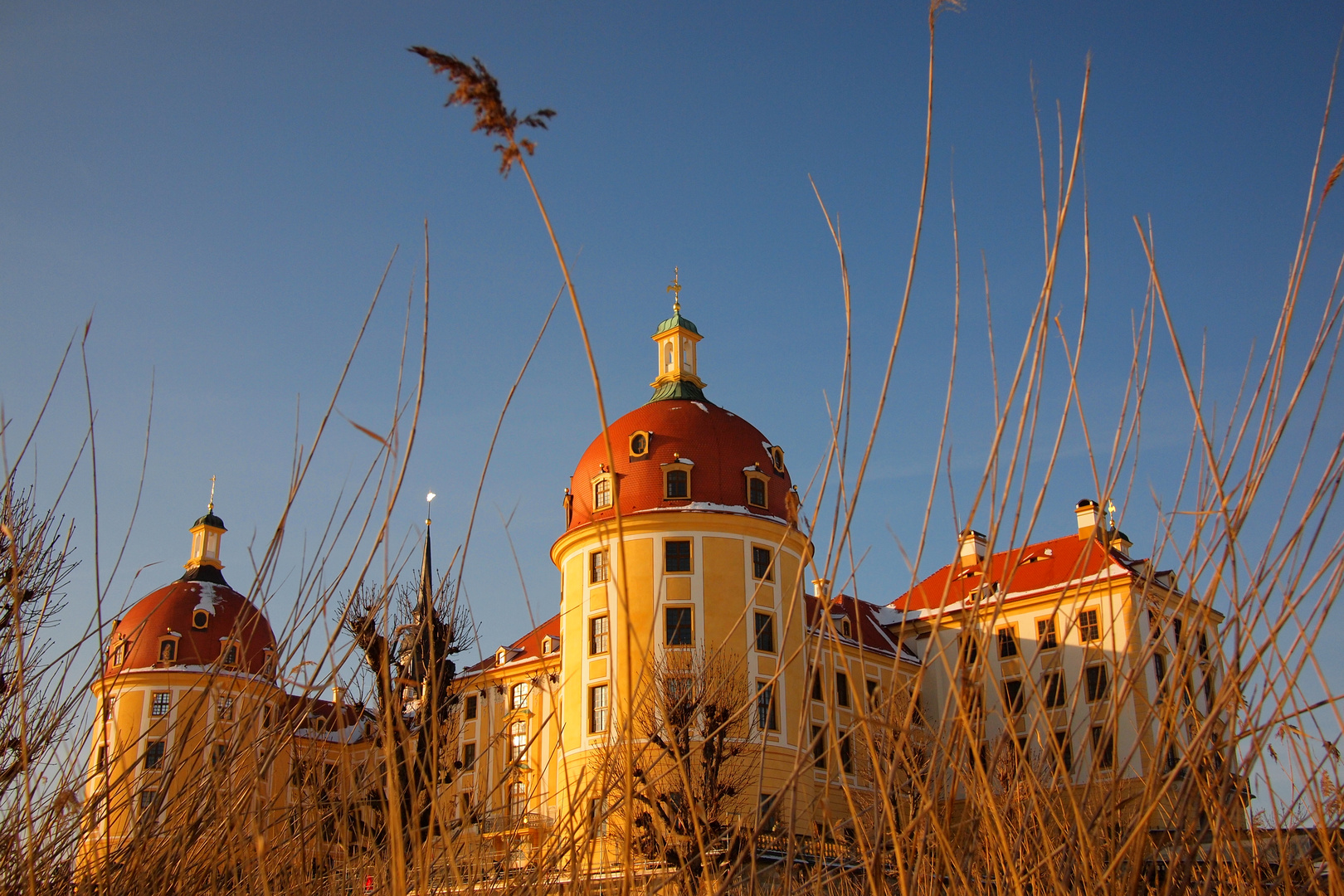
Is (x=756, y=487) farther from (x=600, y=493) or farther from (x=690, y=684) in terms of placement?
(x=690, y=684)

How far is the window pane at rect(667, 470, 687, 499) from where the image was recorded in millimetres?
28516

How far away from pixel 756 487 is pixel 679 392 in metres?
4.79

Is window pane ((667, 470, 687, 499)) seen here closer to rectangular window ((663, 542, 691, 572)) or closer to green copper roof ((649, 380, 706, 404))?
rectangular window ((663, 542, 691, 572))

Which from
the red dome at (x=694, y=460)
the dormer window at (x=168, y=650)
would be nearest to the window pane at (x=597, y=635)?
the red dome at (x=694, y=460)

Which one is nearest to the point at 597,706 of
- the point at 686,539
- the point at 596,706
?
the point at 596,706

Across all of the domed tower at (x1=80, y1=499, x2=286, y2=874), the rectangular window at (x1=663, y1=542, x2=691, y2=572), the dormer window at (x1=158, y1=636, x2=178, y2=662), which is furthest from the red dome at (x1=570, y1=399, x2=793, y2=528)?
the domed tower at (x1=80, y1=499, x2=286, y2=874)

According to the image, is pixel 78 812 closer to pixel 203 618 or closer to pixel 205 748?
pixel 205 748

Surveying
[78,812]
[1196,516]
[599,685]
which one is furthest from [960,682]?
[599,685]

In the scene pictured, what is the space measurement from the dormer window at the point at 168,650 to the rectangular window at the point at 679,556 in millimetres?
16826

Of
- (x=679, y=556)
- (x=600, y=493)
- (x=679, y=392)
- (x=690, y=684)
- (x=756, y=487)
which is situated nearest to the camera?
(x=690, y=684)

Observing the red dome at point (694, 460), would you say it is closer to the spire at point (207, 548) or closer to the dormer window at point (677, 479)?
the dormer window at point (677, 479)

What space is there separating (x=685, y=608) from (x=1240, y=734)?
2542 cm

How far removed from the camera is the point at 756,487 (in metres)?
29.1

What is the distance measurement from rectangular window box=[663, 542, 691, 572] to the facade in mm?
104
